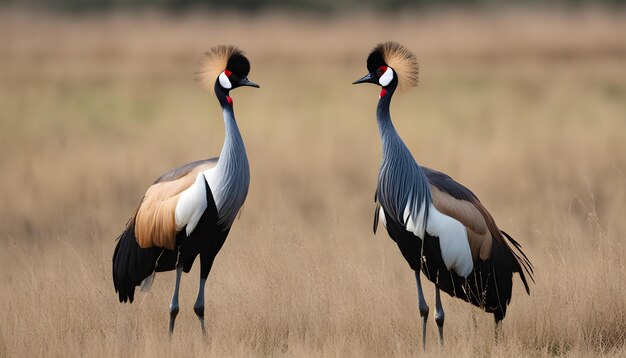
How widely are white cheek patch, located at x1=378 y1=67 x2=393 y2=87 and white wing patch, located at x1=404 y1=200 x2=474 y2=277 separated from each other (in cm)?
66

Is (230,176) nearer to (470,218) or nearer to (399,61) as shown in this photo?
(399,61)

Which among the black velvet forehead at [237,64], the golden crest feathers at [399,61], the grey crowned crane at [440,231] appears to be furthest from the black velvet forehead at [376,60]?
the black velvet forehead at [237,64]

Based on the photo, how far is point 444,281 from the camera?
5.21 metres

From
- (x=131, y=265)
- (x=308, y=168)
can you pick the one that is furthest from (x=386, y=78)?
(x=308, y=168)

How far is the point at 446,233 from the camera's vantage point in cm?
511

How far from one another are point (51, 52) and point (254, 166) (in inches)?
316

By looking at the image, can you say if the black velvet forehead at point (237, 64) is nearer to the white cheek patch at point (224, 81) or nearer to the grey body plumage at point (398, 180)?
the white cheek patch at point (224, 81)

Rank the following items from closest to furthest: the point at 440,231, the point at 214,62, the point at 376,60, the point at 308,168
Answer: the point at 440,231 → the point at 376,60 → the point at 214,62 → the point at 308,168

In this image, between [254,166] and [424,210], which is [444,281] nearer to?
[424,210]

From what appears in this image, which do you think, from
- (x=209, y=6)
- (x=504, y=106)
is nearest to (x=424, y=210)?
(x=504, y=106)

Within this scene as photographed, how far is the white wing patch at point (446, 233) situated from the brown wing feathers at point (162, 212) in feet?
3.67

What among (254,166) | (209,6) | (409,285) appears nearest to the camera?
(409,285)

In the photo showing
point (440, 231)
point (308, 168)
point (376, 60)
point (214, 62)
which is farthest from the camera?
point (308, 168)

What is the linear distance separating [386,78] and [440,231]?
0.85 metres
